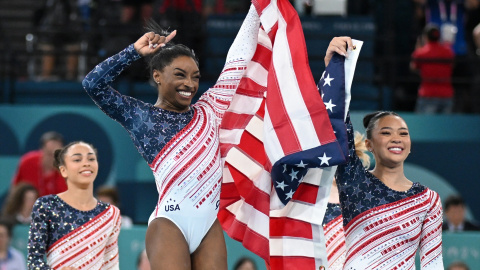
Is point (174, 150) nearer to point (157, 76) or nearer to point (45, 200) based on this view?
point (157, 76)

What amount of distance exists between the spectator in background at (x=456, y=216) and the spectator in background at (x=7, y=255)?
150 inches

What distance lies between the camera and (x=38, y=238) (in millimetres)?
5090

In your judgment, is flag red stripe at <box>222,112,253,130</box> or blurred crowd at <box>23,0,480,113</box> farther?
blurred crowd at <box>23,0,480,113</box>

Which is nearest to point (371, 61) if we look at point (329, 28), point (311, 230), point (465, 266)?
point (329, 28)

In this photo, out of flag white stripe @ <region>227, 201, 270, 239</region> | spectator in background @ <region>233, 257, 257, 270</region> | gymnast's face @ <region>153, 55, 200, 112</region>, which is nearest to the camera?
gymnast's face @ <region>153, 55, 200, 112</region>

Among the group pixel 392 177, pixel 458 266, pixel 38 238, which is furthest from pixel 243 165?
pixel 458 266

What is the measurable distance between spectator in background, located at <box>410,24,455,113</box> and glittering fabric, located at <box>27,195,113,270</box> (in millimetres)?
4681

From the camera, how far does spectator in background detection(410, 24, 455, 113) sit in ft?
29.7

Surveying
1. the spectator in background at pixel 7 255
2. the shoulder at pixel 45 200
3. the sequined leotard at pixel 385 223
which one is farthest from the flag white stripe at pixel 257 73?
the spectator in background at pixel 7 255

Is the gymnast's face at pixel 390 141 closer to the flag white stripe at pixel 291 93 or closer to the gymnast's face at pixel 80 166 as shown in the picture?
the flag white stripe at pixel 291 93

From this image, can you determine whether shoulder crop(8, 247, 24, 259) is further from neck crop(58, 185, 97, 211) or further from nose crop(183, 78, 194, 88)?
nose crop(183, 78, 194, 88)

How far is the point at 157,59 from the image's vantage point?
4852mm

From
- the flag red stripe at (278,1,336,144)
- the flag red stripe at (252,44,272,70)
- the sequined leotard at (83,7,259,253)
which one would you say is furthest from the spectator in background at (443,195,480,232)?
the sequined leotard at (83,7,259,253)

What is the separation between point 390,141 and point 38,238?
2072mm
